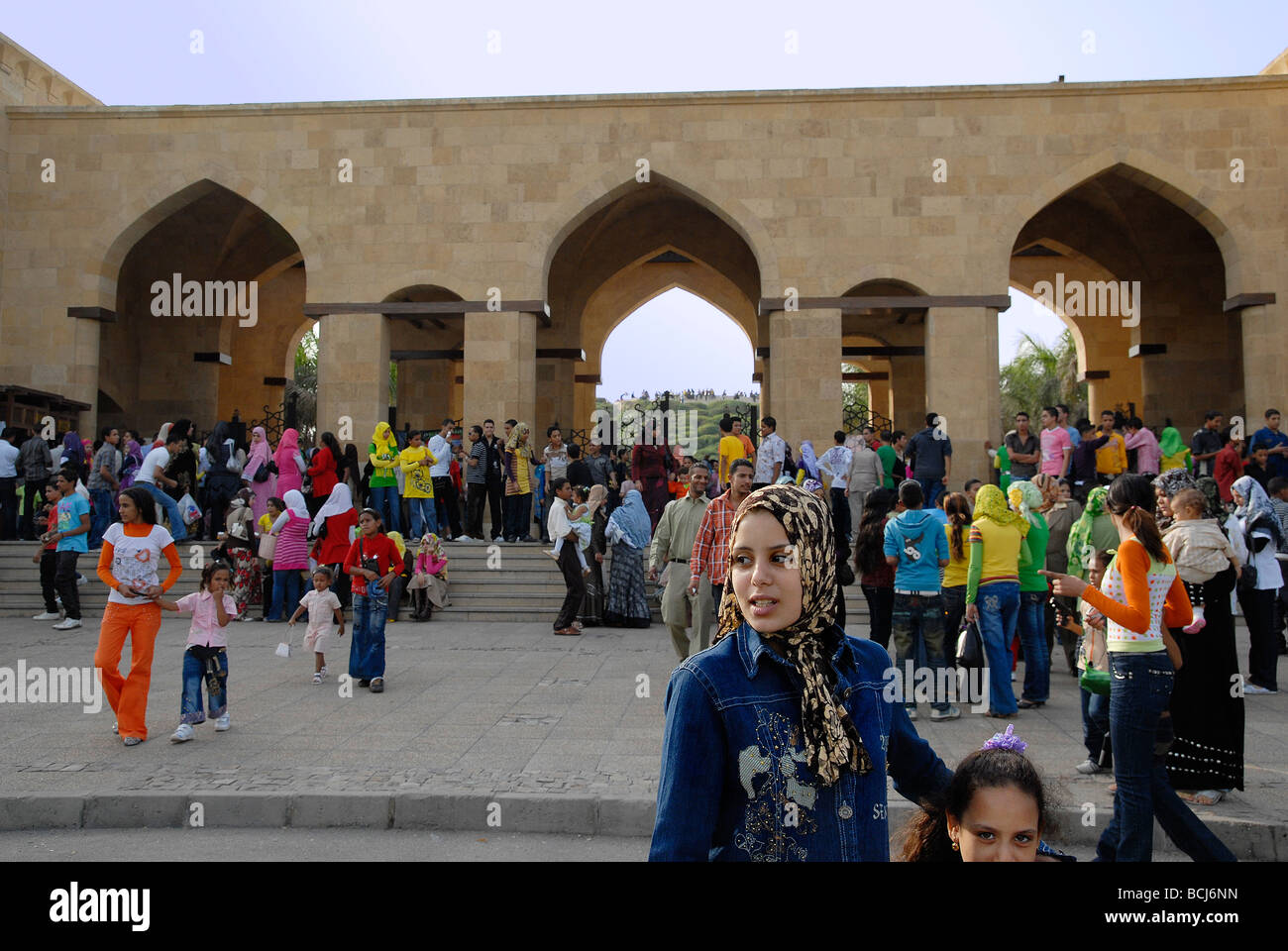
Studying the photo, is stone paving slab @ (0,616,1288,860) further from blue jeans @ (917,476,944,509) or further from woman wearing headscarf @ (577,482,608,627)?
blue jeans @ (917,476,944,509)

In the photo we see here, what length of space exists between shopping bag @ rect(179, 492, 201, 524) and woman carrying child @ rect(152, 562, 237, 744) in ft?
26.7

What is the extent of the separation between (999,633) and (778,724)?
5.68 metres

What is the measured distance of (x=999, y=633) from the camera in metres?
7.13

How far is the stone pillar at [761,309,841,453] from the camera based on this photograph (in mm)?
17047

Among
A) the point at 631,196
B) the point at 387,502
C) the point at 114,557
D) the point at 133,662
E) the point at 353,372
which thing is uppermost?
the point at 631,196

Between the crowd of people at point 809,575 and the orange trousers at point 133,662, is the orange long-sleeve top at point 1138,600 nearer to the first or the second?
the crowd of people at point 809,575

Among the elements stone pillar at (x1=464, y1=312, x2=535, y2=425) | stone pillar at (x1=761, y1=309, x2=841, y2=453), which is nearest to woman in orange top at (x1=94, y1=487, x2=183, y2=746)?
stone pillar at (x1=464, y1=312, x2=535, y2=425)

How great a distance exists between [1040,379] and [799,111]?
2340cm

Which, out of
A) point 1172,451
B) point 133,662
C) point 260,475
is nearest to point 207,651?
point 133,662

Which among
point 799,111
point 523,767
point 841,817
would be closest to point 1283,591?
point 523,767

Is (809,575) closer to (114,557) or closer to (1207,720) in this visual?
(1207,720)

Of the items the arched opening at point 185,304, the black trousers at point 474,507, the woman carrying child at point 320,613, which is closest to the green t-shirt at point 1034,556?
the woman carrying child at point 320,613

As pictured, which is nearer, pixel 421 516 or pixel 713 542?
pixel 713 542
